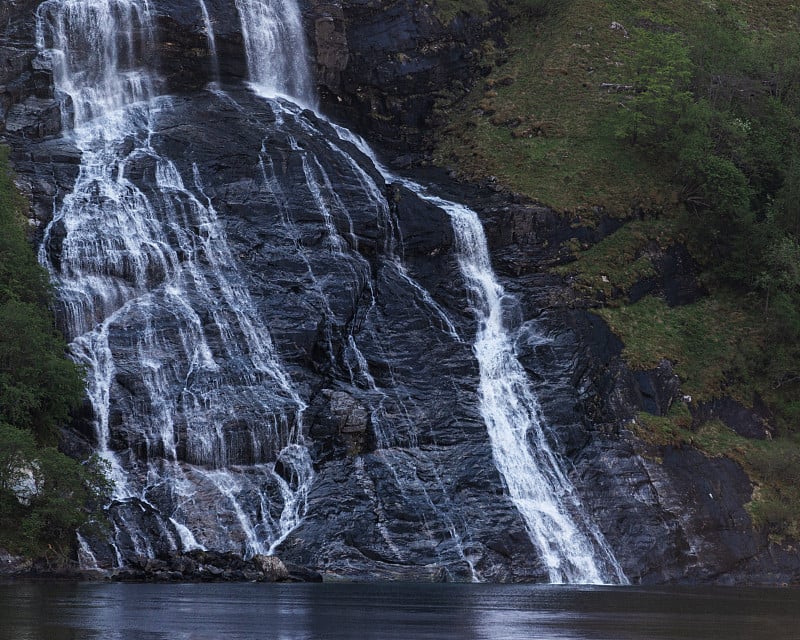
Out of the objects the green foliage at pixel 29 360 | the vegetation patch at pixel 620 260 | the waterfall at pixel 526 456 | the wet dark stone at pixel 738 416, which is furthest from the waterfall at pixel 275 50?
the wet dark stone at pixel 738 416

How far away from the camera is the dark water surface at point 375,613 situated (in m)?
18.9

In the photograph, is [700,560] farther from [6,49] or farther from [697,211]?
[6,49]

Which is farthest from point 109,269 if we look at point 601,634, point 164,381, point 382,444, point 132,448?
point 601,634

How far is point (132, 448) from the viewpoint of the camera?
3547 centimetres

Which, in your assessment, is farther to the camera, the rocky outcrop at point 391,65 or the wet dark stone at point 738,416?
the rocky outcrop at point 391,65

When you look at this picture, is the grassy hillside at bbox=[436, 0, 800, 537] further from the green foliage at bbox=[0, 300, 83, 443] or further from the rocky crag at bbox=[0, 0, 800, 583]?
the green foliage at bbox=[0, 300, 83, 443]

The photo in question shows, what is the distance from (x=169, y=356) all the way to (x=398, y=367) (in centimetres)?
867

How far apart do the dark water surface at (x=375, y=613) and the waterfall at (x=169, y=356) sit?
4762mm

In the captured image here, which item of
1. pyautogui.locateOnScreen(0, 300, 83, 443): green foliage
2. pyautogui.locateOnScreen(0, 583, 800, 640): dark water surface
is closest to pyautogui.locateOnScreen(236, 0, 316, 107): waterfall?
pyautogui.locateOnScreen(0, 300, 83, 443): green foliage

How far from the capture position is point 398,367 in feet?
136

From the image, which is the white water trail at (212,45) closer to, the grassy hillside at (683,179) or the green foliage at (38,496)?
the grassy hillside at (683,179)

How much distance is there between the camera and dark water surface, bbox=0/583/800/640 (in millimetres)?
18906

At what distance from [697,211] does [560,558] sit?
22.7m

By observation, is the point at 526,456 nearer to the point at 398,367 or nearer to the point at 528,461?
the point at 528,461
